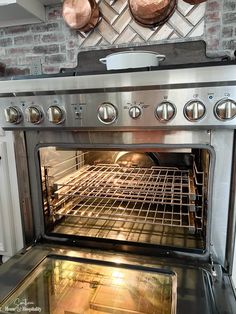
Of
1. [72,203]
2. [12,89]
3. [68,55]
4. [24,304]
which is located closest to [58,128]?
[12,89]

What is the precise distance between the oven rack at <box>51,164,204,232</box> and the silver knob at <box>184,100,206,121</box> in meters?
0.31

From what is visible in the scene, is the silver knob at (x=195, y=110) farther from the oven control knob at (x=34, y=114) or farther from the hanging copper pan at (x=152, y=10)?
the hanging copper pan at (x=152, y=10)

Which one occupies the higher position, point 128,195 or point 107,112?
point 107,112

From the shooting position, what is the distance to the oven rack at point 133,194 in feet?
3.27

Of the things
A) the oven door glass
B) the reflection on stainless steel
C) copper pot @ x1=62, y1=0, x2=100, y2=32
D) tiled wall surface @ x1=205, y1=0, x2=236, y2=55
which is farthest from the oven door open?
copper pot @ x1=62, y1=0, x2=100, y2=32

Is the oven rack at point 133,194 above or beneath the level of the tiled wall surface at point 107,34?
beneath

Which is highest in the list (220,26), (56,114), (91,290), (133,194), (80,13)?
(80,13)

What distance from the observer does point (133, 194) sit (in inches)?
43.3

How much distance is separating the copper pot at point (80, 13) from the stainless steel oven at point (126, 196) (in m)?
0.70

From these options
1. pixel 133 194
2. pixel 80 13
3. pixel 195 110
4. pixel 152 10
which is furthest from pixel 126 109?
pixel 80 13

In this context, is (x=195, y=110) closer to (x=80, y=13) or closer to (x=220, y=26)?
(x=220, y=26)

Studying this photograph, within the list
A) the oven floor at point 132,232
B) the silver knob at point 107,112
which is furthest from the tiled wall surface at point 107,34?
the oven floor at point 132,232

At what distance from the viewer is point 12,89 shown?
88 centimetres

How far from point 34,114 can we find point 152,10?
33.8 inches
